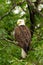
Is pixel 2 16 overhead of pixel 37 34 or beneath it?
overhead

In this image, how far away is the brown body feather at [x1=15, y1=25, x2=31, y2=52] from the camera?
20.3 feet

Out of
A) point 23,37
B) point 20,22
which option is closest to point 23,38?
point 23,37

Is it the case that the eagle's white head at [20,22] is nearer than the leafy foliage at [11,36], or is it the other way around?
the leafy foliage at [11,36]

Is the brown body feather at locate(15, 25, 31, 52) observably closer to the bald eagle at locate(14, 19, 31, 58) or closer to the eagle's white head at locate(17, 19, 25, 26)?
the bald eagle at locate(14, 19, 31, 58)

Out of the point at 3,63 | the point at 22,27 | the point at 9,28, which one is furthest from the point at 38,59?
the point at 9,28

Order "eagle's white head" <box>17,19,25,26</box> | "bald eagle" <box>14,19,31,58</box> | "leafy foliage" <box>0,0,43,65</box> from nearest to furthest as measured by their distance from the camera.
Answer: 1. "leafy foliage" <box>0,0,43,65</box>
2. "bald eagle" <box>14,19,31,58</box>
3. "eagle's white head" <box>17,19,25,26</box>

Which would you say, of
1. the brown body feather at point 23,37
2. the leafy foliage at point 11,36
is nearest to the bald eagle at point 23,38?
the brown body feather at point 23,37

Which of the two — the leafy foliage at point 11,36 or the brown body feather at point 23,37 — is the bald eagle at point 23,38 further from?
the leafy foliage at point 11,36

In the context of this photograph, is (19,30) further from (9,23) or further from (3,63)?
(3,63)

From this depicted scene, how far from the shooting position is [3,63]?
19.3 ft

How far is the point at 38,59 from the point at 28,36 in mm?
1062

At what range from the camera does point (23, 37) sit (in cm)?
626

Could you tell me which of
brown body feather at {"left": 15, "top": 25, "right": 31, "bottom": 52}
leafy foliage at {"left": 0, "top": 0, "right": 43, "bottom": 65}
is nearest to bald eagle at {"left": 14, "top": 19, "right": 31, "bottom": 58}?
brown body feather at {"left": 15, "top": 25, "right": 31, "bottom": 52}

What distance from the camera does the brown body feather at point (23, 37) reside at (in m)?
6.20
